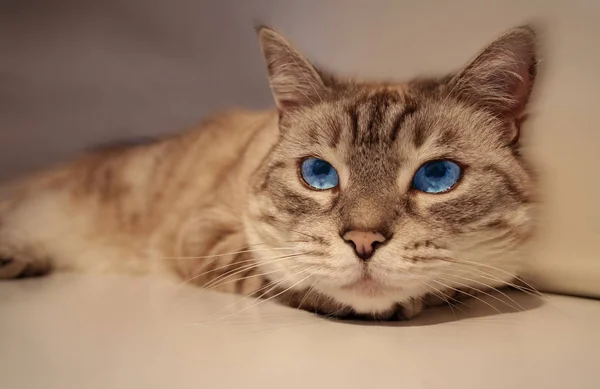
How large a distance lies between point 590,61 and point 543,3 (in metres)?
0.24

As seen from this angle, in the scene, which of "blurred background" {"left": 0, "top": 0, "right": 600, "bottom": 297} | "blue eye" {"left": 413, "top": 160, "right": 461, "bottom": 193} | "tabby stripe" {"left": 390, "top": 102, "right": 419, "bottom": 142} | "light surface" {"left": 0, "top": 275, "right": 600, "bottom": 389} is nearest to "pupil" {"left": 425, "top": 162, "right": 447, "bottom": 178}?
"blue eye" {"left": 413, "top": 160, "right": 461, "bottom": 193}

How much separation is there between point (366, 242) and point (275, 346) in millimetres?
286

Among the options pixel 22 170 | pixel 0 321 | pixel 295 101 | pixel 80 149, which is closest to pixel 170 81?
pixel 80 149

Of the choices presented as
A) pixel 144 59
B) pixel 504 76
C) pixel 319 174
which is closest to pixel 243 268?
pixel 319 174

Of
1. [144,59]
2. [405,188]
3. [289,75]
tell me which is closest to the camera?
[405,188]

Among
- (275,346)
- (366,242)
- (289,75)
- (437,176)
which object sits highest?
(289,75)

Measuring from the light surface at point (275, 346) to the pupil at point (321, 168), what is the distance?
0.35m

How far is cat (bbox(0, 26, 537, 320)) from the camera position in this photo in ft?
4.09

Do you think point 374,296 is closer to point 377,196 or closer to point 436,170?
point 377,196

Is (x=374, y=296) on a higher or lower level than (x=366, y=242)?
lower

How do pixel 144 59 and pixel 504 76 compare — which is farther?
pixel 144 59

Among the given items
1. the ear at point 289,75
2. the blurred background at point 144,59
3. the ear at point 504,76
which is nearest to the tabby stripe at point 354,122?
the ear at point 289,75

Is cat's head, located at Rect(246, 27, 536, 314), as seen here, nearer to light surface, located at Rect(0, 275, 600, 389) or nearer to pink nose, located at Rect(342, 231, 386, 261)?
pink nose, located at Rect(342, 231, 386, 261)

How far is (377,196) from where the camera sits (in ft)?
4.19
